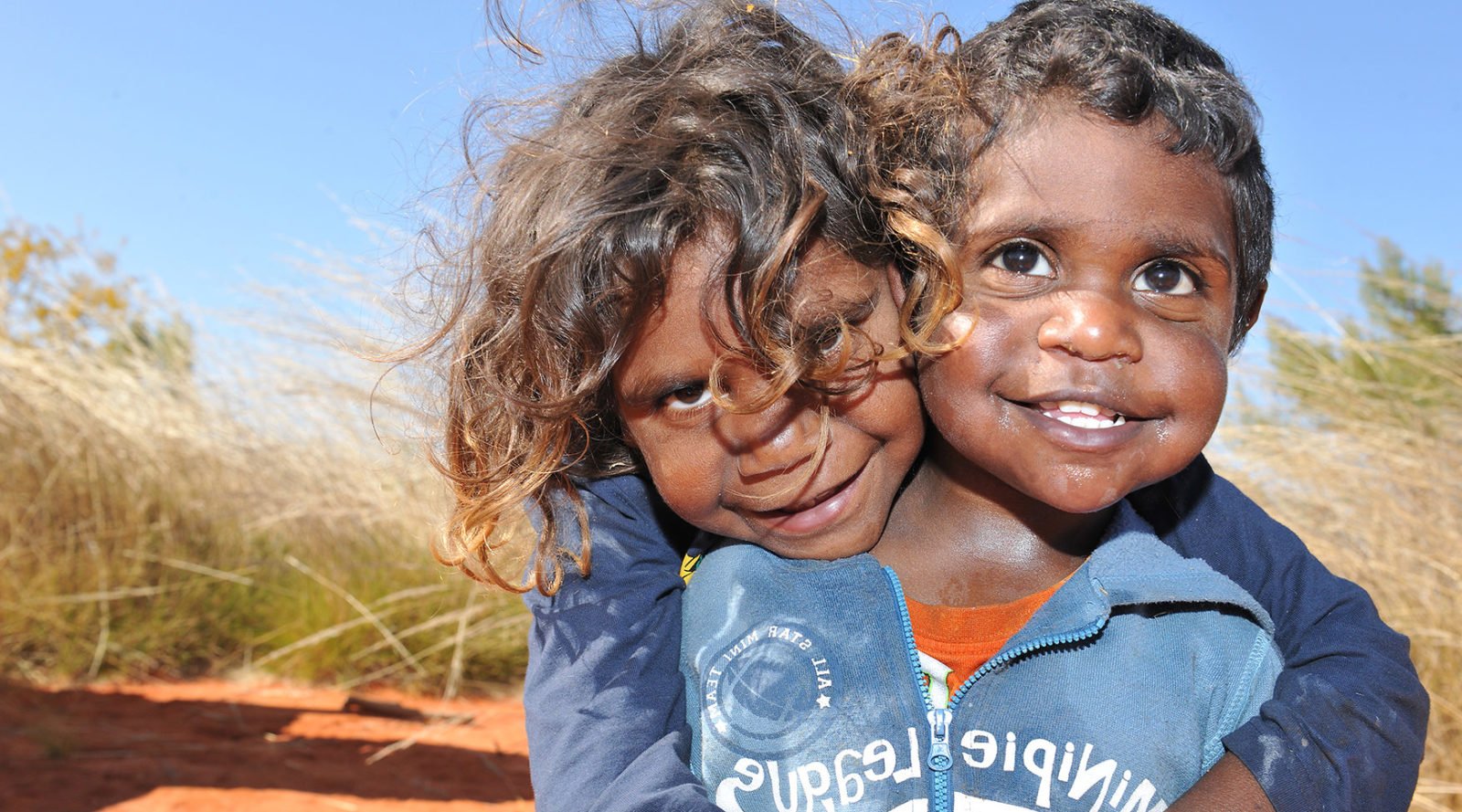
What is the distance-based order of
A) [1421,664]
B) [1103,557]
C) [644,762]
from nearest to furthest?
[644,762]
[1103,557]
[1421,664]

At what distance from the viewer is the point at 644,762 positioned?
173cm

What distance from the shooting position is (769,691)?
6.01 ft

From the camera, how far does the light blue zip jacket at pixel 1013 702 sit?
5.64 ft

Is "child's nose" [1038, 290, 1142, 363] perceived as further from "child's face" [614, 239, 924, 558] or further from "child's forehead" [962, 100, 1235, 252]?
"child's face" [614, 239, 924, 558]

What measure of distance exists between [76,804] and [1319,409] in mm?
4978

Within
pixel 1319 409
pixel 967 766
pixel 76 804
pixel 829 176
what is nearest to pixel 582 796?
pixel 967 766

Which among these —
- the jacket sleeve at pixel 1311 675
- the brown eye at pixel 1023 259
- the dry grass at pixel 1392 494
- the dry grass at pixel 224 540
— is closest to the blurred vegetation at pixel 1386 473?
the dry grass at pixel 1392 494

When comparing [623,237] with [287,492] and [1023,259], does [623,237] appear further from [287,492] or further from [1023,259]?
[287,492]

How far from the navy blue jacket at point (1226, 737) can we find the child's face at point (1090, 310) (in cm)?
33

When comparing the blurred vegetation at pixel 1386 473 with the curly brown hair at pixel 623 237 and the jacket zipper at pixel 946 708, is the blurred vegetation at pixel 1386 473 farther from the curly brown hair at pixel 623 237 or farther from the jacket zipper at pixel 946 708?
the curly brown hair at pixel 623 237

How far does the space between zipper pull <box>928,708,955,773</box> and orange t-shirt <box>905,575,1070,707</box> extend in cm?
7

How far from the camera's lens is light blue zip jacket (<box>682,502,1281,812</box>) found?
5.64ft

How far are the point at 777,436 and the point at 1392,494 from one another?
11.0 feet

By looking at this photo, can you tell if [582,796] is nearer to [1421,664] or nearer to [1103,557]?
[1103,557]
